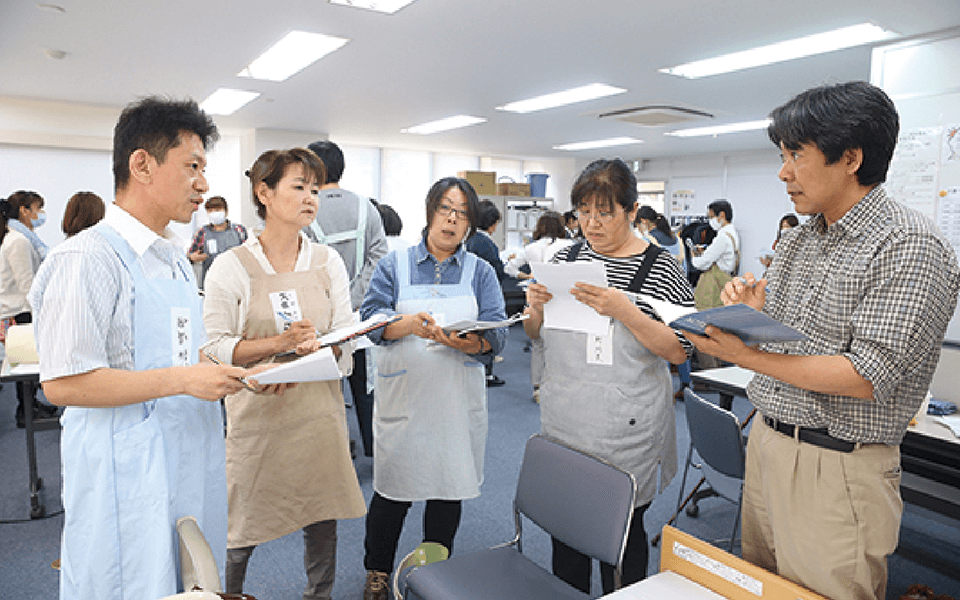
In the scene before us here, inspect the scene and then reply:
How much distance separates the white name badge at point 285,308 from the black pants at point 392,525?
0.75 m

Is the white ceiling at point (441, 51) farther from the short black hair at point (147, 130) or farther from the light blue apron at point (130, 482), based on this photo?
the light blue apron at point (130, 482)

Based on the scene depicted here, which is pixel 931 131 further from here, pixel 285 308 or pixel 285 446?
pixel 285 446

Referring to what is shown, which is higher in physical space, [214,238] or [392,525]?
[214,238]

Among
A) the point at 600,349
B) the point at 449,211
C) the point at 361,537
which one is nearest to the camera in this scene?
the point at 600,349

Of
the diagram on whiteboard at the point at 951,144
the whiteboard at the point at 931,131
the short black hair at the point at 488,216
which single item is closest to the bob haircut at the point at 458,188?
the whiteboard at the point at 931,131

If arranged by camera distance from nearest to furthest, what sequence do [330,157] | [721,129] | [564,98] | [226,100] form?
[330,157]
[564,98]
[226,100]
[721,129]

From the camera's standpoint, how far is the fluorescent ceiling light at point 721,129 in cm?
761

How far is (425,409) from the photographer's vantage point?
6.94ft

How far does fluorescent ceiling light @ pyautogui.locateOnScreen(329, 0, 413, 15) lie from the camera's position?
357cm

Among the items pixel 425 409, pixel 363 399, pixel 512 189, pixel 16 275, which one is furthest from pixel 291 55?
pixel 512 189

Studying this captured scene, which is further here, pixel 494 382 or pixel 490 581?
pixel 494 382

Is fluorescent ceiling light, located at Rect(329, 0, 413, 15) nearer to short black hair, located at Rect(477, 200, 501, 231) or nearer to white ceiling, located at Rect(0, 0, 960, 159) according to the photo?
white ceiling, located at Rect(0, 0, 960, 159)

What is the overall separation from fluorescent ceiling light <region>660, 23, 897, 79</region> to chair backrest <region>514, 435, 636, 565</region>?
12.1 feet

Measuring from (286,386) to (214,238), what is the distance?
4.94m
